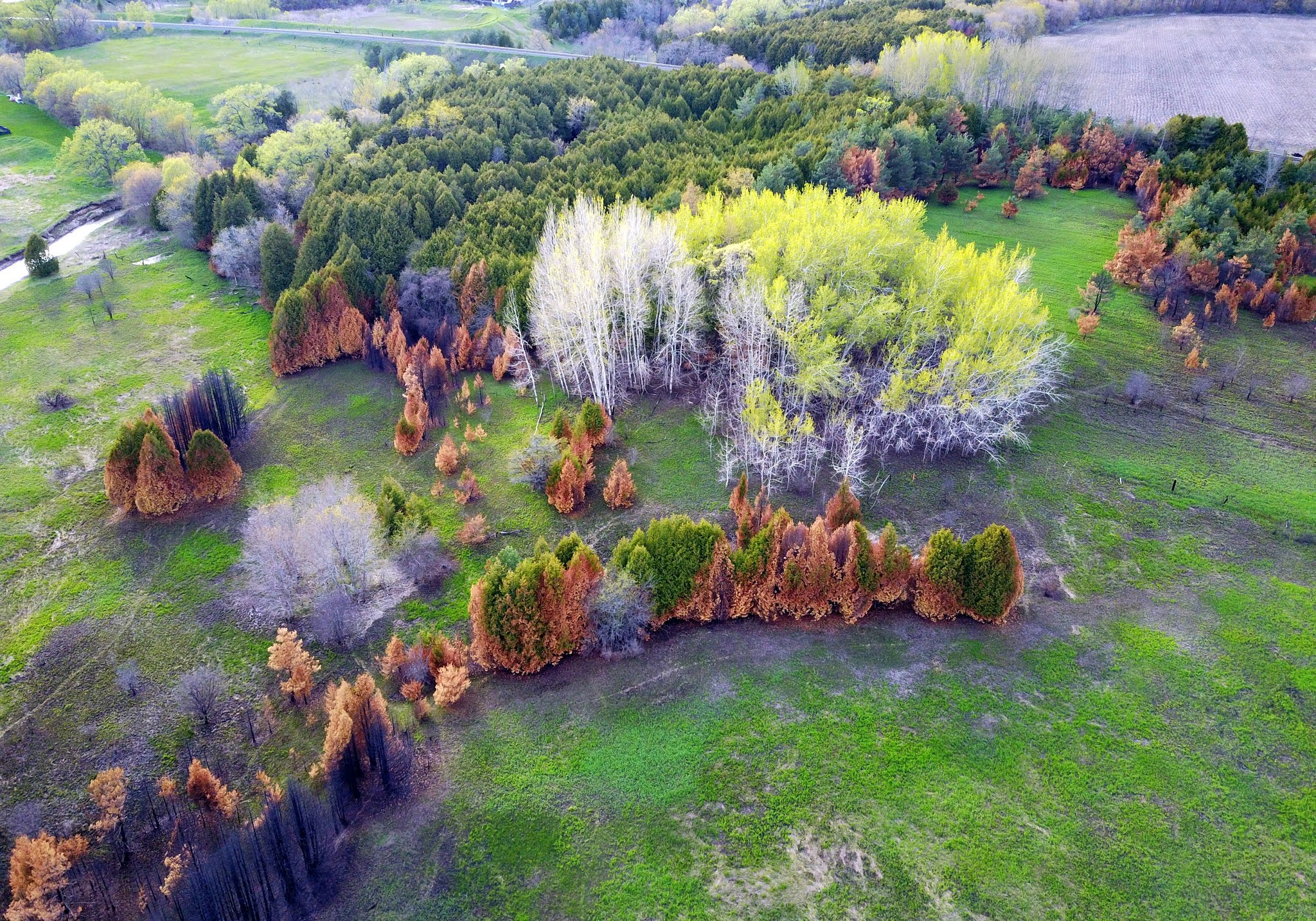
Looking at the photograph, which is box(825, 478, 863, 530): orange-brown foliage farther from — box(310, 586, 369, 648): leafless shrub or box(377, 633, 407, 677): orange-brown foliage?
box(310, 586, 369, 648): leafless shrub

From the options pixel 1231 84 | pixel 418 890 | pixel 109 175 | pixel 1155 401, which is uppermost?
pixel 1231 84

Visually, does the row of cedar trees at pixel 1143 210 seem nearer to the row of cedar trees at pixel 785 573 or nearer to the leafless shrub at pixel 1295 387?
the leafless shrub at pixel 1295 387

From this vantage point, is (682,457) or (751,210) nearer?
(682,457)

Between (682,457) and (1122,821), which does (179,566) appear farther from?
(1122,821)

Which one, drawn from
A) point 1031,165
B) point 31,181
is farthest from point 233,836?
point 31,181

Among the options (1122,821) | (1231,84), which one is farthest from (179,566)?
(1231,84)

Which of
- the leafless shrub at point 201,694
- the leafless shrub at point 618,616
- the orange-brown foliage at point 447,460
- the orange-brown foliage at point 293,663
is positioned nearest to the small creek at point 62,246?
the orange-brown foliage at point 447,460
